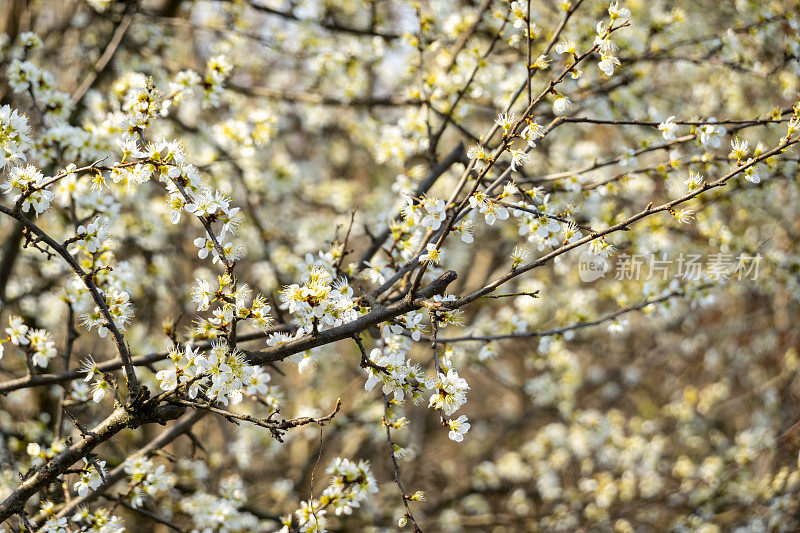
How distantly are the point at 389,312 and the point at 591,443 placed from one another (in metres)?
4.66

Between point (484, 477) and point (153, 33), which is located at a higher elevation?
point (153, 33)

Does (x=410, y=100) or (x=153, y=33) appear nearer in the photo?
(x=410, y=100)

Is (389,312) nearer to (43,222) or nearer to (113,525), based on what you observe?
(113,525)

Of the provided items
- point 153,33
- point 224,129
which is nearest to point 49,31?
point 153,33

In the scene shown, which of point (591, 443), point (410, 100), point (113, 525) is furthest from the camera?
point (591, 443)

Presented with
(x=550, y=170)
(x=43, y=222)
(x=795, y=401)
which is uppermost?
(x=43, y=222)

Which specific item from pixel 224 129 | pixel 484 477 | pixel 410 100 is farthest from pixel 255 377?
pixel 484 477

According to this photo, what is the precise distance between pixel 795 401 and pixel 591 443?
6.05 ft

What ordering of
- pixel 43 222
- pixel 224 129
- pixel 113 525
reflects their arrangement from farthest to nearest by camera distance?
pixel 43 222 < pixel 224 129 < pixel 113 525

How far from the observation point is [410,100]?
13.3 ft

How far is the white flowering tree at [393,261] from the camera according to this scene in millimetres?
2314

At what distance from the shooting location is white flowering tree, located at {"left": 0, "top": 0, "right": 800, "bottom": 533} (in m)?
2.31

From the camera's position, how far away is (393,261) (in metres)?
2.87

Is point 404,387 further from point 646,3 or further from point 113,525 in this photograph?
point 646,3
